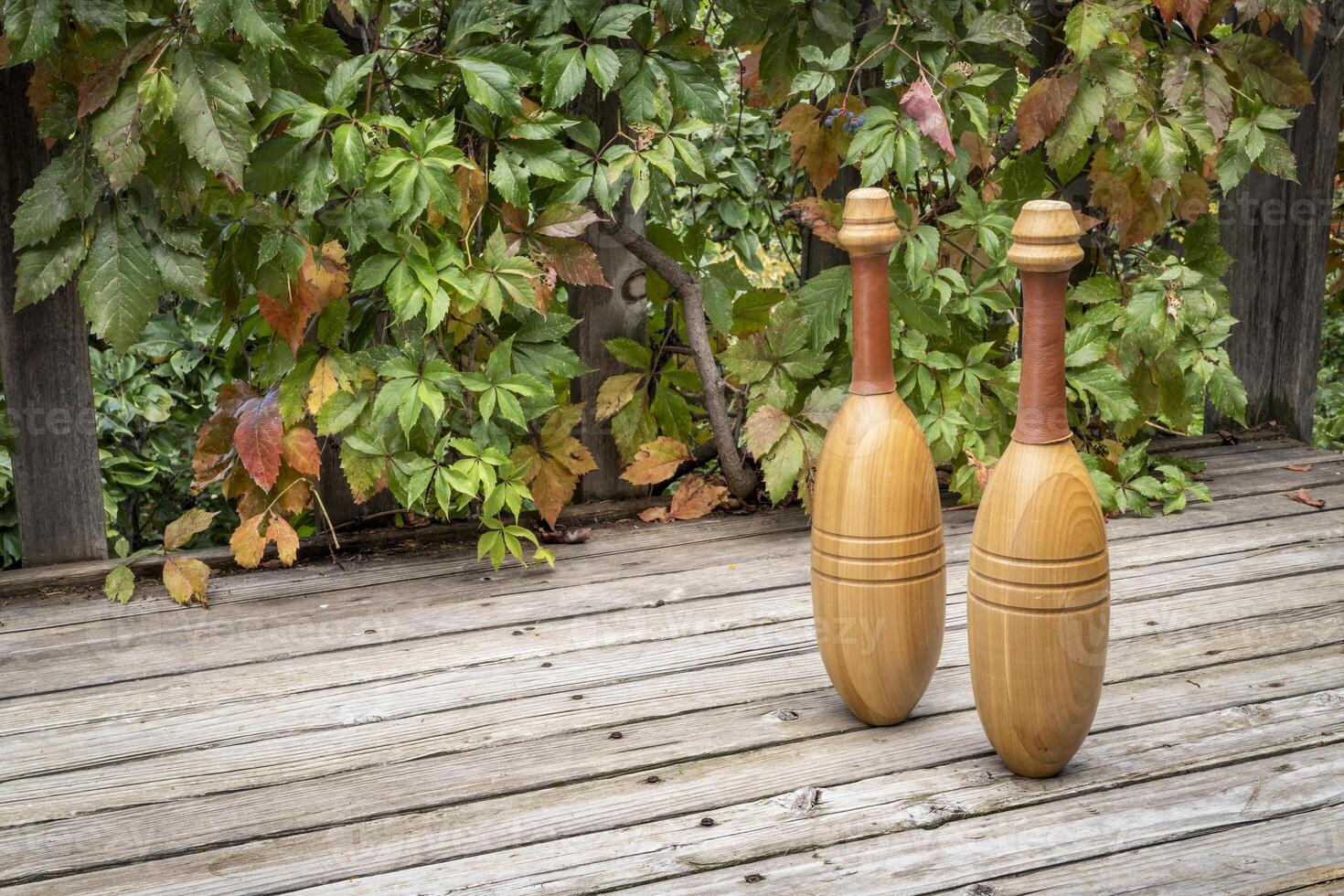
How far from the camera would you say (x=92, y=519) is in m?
2.67

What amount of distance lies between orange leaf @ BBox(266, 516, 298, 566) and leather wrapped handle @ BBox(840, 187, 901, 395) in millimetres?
1340

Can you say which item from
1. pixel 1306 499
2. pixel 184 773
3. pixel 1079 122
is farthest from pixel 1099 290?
pixel 184 773

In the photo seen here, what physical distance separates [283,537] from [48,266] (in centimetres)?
68

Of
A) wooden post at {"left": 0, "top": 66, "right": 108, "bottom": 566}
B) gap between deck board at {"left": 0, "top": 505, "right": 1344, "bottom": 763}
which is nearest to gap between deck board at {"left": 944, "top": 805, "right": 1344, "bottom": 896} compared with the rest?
gap between deck board at {"left": 0, "top": 505, "right": 1344, "bottom": 763}

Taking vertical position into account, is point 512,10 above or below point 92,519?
above

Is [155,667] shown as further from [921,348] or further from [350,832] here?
[921,348]

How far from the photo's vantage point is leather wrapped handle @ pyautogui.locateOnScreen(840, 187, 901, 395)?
175cm

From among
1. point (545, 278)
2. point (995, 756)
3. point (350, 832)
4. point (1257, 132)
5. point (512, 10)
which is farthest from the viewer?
point (1257, 132)

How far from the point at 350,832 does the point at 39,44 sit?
4.45 feet

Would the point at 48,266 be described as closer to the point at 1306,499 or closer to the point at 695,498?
the point at 695,498

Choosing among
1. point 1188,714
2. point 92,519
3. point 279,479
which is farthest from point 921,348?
point 92,519

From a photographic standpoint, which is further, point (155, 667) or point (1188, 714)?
point (155, 667)

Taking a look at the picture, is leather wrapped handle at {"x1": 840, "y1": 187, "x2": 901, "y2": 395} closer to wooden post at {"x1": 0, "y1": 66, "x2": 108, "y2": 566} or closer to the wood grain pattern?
the wood grain pattern

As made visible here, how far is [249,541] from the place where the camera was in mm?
2605
